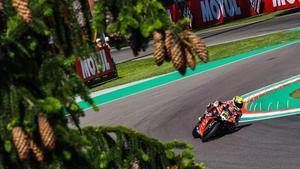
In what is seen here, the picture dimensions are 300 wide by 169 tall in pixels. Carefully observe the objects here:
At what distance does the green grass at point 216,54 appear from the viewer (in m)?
32.3

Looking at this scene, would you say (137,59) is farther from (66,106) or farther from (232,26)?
(66,106)

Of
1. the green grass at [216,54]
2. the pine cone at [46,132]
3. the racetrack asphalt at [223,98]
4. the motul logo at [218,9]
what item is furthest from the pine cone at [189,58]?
the motul logo at [218,9]

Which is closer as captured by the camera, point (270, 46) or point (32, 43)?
point (32, 43)

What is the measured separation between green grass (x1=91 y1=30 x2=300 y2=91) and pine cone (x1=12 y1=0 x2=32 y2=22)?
27.5m

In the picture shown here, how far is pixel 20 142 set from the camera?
3.07 meters

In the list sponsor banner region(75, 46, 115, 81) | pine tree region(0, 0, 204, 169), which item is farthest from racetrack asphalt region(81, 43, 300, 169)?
pine tree region(0, 0, 204, 169)

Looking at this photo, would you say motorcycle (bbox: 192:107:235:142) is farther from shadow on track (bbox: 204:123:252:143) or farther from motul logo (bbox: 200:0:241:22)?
motul logo (bbox: 200:0:241:22)

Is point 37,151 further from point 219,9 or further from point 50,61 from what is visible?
point 219,9

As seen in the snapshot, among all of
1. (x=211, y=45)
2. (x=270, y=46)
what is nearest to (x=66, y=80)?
(x=270, y=46)

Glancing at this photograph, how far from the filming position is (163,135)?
17.8m

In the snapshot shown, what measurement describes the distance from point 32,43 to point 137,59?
3765 centimetres

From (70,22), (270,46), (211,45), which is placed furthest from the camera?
(211,45)

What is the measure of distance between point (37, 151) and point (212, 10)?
155 ft

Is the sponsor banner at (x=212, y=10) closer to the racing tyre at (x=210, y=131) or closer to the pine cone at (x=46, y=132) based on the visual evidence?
the racing tyre at (x=210, y=131)
